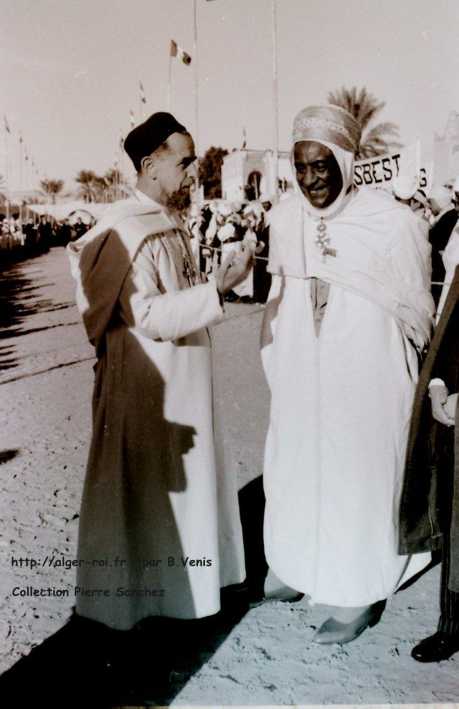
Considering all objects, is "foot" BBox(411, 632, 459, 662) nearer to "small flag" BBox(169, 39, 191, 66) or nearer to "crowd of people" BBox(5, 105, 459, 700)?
"crowd of people" BBox(5, 105, 459, 700)

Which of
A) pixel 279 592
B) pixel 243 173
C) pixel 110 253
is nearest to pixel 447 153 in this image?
pixel 279 592

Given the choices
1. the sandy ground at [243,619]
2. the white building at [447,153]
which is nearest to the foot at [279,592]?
the sandy ground at [243,619]

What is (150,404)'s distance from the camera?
2740mm

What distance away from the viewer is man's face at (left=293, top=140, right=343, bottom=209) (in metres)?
2.66

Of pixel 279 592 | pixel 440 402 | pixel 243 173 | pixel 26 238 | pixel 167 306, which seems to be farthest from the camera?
pixel 26 238

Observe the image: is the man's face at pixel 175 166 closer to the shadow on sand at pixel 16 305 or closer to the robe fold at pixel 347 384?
the robe fold at pixel 347 384

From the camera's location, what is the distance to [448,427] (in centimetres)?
279

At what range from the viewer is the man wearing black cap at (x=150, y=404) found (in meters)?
2.58

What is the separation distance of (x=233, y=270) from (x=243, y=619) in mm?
1586

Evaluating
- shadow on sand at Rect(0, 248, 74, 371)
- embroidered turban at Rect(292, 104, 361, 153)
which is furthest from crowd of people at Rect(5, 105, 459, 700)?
shadow on sand at Rect(0, 248, 74, 371)

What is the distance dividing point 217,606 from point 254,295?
11.3m

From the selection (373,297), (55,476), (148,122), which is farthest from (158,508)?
(55,476)

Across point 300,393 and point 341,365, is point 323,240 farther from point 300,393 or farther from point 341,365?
point 300,393

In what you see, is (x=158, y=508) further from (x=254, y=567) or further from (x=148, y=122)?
(x=148, y=122)
